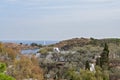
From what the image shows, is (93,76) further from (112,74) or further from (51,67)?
(51,67)

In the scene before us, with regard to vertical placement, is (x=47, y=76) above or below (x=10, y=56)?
below

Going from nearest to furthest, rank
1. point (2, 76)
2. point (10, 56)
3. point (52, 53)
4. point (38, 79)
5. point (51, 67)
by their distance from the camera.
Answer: point (2, 76)
point (38, 79)
point (10, 56)
point (51, 67)
point (52, 53)

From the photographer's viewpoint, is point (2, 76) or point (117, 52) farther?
point (117, 52)

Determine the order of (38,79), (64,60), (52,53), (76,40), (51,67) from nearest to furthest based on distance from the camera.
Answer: (38,79) → (51,67) → (64,60) → (52,53) → (76,40)

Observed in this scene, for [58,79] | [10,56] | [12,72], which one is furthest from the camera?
[58,79]

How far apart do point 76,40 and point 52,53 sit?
3835cm

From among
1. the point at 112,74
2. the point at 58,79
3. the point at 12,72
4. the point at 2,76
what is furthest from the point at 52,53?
the point at 2,76

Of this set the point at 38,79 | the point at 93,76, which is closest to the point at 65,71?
the point at 93,76

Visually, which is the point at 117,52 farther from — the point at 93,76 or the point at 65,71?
the point at 93,76

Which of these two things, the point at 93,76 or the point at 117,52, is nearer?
the point at 93,76

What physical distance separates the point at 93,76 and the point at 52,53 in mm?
26782

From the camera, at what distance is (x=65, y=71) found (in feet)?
155

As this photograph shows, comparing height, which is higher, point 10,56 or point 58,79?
point 10,56

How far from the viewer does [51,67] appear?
55094 mm
